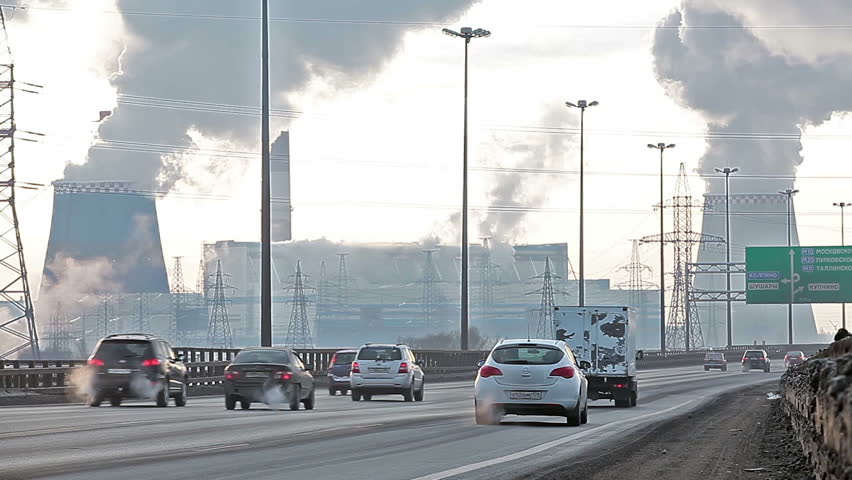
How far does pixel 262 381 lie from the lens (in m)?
32.3

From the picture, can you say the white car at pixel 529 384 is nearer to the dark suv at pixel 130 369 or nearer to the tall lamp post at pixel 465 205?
the dark suv at pixel 130 369

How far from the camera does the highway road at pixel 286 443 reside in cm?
1486

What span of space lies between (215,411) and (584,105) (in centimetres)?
5146

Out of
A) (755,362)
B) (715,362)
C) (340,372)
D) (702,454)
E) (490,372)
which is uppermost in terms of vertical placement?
(490,372)

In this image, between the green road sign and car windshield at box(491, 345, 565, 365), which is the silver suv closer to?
car windshield at box(491, 345, 565, 365)

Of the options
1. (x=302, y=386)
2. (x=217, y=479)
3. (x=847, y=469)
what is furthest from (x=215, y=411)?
(x=847, y=469)

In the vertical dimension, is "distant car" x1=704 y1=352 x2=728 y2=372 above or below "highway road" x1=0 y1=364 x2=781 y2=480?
below

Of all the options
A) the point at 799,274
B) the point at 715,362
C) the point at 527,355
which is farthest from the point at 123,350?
the point at 715,362

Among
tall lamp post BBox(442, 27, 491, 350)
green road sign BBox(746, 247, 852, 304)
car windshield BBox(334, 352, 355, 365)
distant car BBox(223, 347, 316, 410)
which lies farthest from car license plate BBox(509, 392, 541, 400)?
green road sign BBox(746, 247, 852, 304)

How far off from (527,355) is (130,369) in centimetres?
1118

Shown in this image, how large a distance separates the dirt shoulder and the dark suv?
39.5ft

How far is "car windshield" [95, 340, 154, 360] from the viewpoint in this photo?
3231 centimetres

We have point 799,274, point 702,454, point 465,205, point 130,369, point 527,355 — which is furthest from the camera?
point 799,274

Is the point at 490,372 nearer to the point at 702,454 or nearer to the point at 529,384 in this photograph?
the point at 529,384
